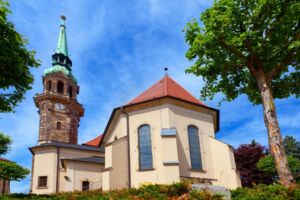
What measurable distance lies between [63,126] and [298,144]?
63782 millimetres

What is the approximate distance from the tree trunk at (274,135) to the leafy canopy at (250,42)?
0.85m

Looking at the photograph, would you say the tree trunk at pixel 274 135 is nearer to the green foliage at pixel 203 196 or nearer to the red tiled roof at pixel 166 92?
the green foliage at pixel 203 196

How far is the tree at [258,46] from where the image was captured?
11992 millimetres

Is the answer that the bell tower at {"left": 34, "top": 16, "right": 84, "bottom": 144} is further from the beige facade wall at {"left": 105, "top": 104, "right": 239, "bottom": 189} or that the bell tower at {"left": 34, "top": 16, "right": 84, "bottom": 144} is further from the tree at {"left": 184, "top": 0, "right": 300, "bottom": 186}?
the tree at {"left": 184, "top": 0, "right": 300, "bottom": 186}

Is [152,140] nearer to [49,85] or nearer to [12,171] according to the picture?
[12,171]

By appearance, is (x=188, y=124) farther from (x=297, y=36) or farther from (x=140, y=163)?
(x=297, y=36)

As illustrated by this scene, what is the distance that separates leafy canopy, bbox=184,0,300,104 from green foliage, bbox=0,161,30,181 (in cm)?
2637

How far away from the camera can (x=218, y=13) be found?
1292cm

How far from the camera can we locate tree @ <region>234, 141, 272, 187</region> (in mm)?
Answer: 32241

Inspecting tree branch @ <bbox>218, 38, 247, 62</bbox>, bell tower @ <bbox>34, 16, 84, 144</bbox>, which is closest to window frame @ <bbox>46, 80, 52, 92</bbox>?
bell tower @ <bbox>34, 16, 84, 144</bbox>

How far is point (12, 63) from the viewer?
1318 cm

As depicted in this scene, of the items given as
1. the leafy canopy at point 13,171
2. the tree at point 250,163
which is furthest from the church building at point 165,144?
the tree at point 250,163

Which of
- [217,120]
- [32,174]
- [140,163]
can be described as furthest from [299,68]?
[32,174]

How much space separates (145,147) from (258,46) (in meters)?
11.2
